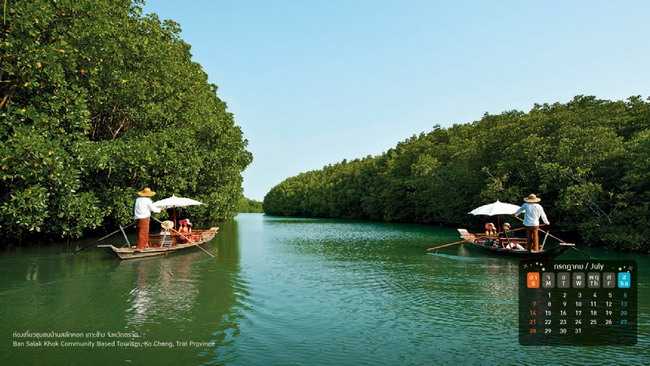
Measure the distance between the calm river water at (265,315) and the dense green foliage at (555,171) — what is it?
884 cm

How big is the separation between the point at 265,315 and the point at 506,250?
13.3 m

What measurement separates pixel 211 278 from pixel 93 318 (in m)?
5.12

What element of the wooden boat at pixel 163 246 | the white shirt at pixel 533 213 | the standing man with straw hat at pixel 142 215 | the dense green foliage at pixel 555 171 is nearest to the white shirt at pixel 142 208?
the standing man with straw hat at pixel 142 215

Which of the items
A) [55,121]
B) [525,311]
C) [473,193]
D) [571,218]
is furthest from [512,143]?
[55,121]

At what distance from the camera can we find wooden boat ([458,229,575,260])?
17.0 metres

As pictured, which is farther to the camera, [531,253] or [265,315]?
[531,253]

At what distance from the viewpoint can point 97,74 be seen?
18.5m

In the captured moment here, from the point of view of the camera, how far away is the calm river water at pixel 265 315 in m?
6.96

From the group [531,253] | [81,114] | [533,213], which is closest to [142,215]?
[81,114]

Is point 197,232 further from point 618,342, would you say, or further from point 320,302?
point 618,342

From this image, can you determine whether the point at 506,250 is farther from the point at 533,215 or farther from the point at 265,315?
the point at 265,315
